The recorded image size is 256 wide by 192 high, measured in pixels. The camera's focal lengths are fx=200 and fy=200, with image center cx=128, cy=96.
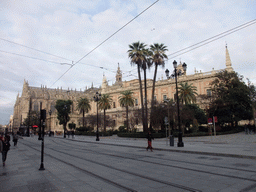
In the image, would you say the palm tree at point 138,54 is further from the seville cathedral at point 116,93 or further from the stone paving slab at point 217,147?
the stone paving slab at point 217,147

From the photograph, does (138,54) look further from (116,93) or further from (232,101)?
(116,93)

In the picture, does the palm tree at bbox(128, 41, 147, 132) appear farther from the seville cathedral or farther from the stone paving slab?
the stone paving slab

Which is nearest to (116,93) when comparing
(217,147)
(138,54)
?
(138,54)

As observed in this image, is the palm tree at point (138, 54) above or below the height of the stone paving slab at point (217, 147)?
→ above

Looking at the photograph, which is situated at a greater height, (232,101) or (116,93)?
(116,93)

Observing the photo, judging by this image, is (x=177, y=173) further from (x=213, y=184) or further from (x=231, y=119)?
(x=231, y=119)

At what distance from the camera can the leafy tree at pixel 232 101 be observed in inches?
1336

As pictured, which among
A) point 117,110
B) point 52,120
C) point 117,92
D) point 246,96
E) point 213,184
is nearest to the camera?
point 213,184

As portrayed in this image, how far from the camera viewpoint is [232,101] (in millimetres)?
33500

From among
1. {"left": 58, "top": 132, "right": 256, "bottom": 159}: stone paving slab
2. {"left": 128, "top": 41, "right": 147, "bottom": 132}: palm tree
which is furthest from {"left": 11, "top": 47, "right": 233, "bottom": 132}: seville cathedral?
{"left": 58, "top": 132, "right": 256, "bottom": 159}: stone paving slab

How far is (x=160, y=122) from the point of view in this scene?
3531 centimetres

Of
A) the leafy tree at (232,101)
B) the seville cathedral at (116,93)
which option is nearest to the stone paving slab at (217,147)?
the seville cathedral at (116,93)

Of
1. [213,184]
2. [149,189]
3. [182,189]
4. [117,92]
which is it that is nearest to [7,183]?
[149,189]

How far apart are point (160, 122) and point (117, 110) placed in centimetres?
2639
